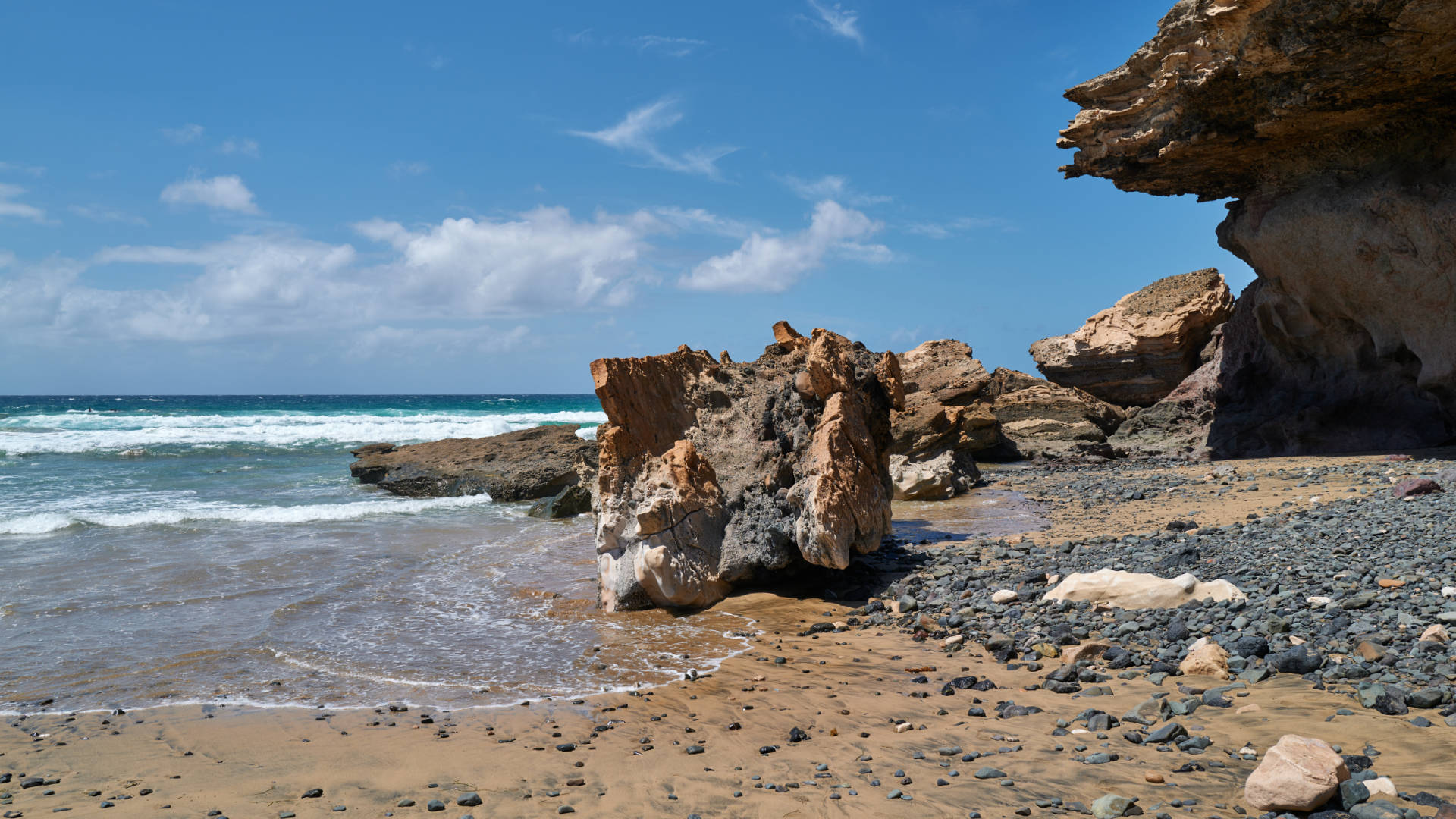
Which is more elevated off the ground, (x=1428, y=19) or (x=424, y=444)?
(x=1428, y=19)

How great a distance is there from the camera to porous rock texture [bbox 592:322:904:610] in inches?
284

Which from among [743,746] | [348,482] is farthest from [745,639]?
[348,482]

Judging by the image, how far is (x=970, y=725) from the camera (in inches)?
162

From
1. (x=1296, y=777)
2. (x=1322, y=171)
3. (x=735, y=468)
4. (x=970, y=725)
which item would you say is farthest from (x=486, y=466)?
(x=1296, y=777)

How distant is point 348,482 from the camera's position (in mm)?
19000

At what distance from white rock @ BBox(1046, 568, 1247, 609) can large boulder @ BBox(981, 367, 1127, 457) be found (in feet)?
42.9

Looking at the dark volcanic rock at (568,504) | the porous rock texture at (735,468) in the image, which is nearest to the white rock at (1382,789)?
the porous rock texture at (735,468)

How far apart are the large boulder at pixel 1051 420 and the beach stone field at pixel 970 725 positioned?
12.2 meters

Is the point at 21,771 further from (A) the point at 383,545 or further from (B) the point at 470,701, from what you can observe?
(A) the point at 383,545

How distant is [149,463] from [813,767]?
84.9ft

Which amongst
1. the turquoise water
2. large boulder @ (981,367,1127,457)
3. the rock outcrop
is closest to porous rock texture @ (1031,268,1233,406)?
large boulder @ (981,367,1127,457)

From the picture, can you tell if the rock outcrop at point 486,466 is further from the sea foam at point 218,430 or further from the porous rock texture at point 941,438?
the sea foam at point 218,430

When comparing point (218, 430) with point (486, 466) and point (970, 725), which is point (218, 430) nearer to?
point (486, 466)

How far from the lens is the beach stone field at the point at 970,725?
3266 millimetres
